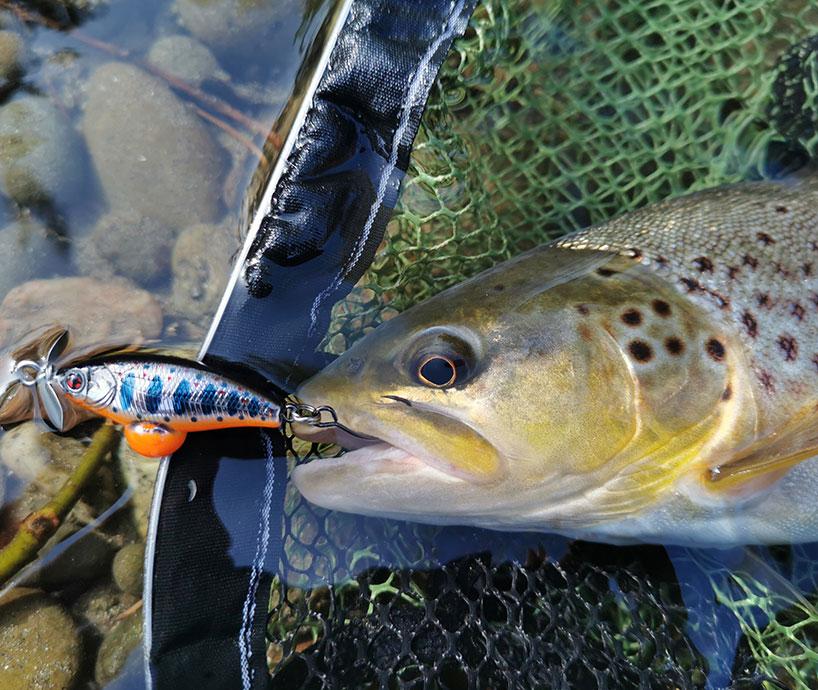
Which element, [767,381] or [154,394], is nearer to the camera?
[154,394]

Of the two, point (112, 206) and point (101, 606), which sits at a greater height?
point (112, 206)

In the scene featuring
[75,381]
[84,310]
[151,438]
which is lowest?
[84,310]

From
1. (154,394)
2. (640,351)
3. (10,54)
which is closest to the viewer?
(154,394)

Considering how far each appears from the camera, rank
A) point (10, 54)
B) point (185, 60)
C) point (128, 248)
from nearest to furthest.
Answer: point (128, 248) < point (10, 54) < point (185, 60)

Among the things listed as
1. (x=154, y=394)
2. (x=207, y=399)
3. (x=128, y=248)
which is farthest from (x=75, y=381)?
(x=128, y=248)

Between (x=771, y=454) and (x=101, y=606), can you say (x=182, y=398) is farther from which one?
(x=771, y=454)

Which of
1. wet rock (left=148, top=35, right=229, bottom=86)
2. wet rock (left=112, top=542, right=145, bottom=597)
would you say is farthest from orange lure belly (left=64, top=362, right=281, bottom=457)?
wet rock (left=148, top=35, right=229, bottom=86)

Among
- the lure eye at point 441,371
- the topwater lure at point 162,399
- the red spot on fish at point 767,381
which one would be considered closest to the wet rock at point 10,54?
the topwater lure at point 162,399
